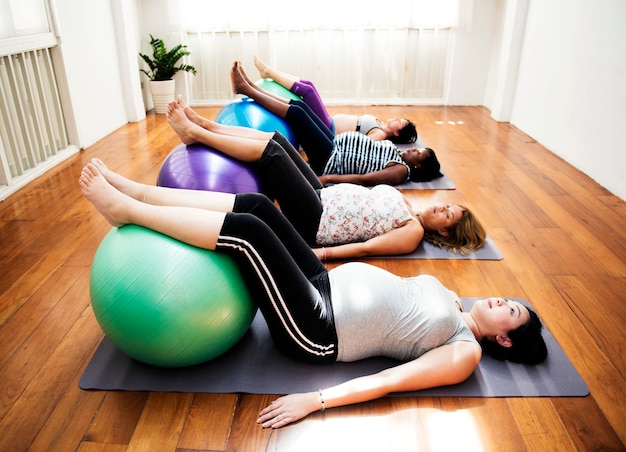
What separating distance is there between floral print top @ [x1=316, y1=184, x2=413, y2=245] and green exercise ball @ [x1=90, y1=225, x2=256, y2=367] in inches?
33.6

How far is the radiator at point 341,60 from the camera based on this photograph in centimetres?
538

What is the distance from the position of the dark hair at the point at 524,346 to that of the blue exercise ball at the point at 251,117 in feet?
5.70

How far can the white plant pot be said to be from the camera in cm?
519

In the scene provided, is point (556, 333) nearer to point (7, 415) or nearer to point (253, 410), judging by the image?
point (253, 410)

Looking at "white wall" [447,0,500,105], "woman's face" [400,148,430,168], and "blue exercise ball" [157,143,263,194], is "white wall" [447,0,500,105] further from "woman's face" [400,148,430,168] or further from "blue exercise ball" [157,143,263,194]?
"blue exercise ball" [157,143,263,194]

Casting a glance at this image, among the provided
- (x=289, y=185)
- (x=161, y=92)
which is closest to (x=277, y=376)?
(x=289, y=185)

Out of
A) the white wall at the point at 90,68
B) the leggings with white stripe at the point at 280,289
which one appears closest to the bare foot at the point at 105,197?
the leggings with white stripe at the point at 280,289

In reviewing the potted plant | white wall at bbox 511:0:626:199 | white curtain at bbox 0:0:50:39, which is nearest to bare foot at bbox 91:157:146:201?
white curtain at bbox 0:0:50:39

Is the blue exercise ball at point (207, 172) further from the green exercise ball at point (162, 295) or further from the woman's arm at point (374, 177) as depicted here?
the woman's arm at point (374, 177)

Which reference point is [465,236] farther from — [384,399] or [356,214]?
[384,399]

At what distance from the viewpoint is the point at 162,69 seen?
514 centimetres

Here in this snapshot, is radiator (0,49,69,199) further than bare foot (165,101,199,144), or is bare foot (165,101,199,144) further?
radiator (0,49,69,199)

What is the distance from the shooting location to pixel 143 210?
1.54 metres

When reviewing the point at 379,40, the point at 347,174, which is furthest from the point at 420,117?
the point at 347,174
